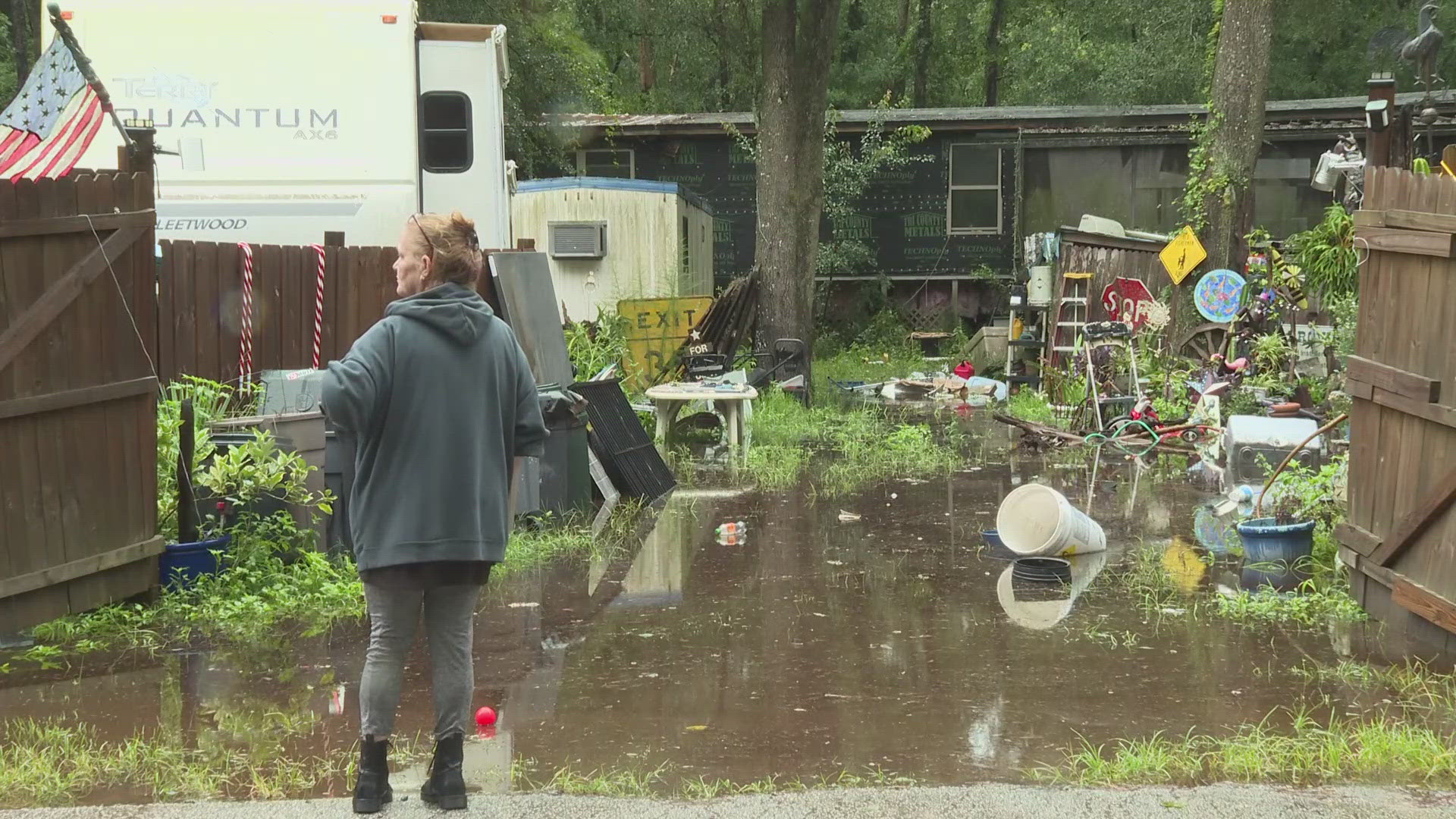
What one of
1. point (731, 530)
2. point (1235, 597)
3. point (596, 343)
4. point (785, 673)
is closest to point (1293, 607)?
point (1235, 597)

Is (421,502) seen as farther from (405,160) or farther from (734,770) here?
(405,160)

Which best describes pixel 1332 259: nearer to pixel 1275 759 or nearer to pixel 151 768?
pixel 1275 759

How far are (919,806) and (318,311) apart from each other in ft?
21.0

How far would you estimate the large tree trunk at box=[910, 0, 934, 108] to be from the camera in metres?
36.0

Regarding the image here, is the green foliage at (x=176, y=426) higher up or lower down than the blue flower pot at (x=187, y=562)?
higher up

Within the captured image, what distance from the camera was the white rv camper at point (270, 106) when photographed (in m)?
10.3

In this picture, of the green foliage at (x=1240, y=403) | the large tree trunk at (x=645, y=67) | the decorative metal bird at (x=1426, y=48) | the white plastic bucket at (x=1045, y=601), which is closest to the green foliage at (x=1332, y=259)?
the green foliage at (x=1240, y=403)

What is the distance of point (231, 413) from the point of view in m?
8.59

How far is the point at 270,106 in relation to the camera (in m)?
10.4

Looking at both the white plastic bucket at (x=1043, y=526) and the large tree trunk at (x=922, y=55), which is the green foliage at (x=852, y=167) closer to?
the large tree trunk at (x=922, y=55)

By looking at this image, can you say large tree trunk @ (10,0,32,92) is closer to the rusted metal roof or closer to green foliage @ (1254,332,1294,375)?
the rusted metal roof

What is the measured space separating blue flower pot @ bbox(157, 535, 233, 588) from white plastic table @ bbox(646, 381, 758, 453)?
18.2 feet

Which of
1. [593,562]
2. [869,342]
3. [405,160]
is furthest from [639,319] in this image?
[869,342]

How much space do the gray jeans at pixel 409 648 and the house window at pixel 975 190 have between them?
21178mm
